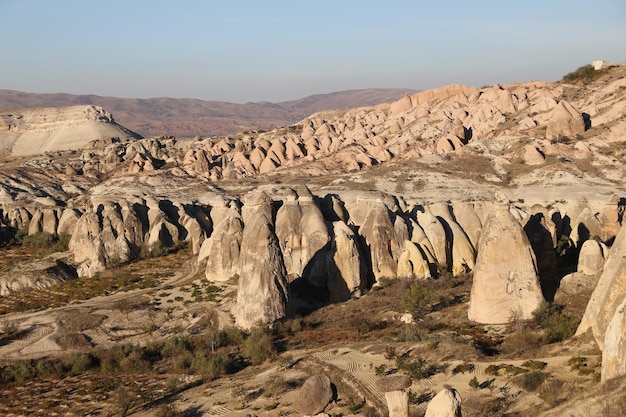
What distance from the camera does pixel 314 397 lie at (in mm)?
13711

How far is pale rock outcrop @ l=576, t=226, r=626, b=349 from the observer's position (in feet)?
49.6

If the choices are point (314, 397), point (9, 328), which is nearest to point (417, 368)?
point (314, 397)

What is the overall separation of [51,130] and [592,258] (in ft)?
309

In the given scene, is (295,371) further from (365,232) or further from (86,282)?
(86,282)

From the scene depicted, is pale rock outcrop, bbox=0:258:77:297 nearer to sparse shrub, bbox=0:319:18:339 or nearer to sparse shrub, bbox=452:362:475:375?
sparse shrub, bbox=0:319:18:339

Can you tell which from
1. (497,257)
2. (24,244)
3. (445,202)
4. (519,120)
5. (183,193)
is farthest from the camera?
(519,120)

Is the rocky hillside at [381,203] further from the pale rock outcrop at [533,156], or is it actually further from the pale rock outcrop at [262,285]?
the pale rock outcrop at [533,156]

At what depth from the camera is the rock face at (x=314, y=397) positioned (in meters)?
13.7

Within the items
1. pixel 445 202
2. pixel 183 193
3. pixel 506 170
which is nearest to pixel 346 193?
pixel 445 202

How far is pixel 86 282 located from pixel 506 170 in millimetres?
30112

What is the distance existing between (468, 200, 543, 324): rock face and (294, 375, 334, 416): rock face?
8.28m

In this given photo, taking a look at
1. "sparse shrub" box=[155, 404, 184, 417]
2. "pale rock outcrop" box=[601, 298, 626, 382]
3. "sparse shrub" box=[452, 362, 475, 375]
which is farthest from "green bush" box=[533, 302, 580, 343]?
"sparse shrub" box=[155, 404, 184, 417]

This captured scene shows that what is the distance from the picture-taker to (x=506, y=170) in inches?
1914

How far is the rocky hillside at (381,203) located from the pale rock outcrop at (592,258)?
47mm
